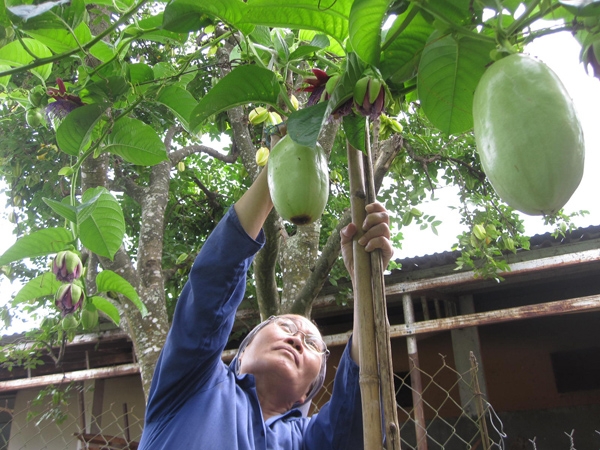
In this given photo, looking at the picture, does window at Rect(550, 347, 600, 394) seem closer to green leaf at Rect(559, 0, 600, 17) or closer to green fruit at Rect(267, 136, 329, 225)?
green fruit at Rect(267, 136, 329, 225)

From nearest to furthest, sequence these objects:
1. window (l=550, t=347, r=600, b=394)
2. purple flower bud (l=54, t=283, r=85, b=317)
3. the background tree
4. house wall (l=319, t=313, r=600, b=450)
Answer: the background tree, purple flower bud (l=54, t=283, r=85, b=317), house wall (l=319, t=313, r=600, b=450), window (l=550, t=347, r=600, b=394)

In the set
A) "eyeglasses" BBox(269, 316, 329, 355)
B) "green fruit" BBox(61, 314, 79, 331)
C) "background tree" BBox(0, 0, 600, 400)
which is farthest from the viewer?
"eyeglasses" BBox(269, 316, 329, 355)

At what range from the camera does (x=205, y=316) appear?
1118 mm

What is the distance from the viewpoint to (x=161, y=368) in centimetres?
121

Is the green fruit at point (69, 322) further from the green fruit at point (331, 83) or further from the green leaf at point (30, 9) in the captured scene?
the green fruit at point (331, 83)

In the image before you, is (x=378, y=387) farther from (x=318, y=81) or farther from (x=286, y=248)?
(x=286, y=248)

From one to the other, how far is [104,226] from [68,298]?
20 centimetres

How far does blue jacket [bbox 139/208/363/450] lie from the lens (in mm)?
1076

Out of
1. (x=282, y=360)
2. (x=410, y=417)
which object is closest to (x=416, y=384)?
(x=410, y=417)

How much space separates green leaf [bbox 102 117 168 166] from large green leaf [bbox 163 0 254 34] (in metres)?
0.30

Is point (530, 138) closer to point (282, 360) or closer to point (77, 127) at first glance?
point (77, 127)

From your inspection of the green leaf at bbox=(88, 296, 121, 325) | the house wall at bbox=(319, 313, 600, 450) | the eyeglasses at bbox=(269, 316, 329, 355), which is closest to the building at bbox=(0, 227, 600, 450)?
the house wall at bbox=(319, 313, 600, 450)

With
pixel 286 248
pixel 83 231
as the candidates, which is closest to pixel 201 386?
pixel 83 231

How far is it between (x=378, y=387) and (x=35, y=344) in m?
4.67
